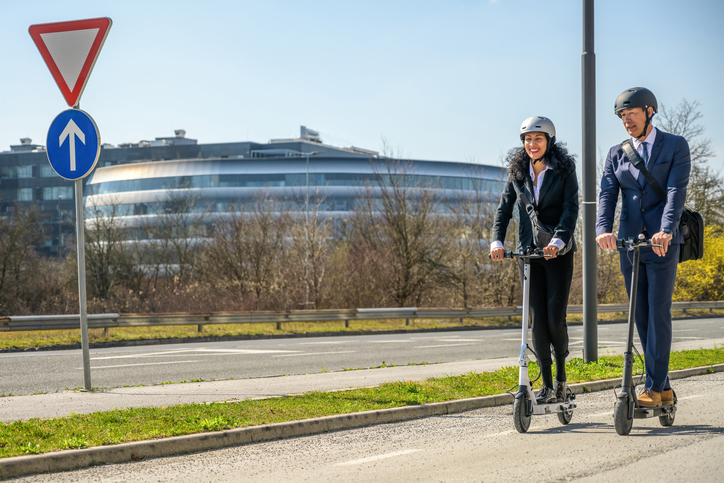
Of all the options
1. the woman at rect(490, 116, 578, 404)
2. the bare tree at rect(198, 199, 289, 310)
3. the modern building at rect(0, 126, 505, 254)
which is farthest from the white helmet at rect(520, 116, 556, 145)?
the modern building at rect(0, 126, 505, 254)

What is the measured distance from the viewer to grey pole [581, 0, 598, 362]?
9.74 m

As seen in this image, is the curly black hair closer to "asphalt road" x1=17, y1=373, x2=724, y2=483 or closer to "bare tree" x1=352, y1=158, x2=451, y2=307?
"asphalt road" x1=17, y1=373, x2=724, y2=483

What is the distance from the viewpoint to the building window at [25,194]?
104250 mm

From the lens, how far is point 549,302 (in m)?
5.75

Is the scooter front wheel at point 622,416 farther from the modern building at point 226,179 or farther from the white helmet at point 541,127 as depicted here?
the modern building at point 226,179

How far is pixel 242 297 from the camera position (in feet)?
108

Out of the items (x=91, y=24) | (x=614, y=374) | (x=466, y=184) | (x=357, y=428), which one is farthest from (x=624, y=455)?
(x=466, y=184)

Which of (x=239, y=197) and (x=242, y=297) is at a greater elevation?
(x=239, y=197)

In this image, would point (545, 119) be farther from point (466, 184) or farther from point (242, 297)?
point (466, 184)

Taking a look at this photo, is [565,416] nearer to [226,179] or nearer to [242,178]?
[242,178]

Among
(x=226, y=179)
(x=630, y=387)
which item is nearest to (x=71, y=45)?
(x=630, y=387)

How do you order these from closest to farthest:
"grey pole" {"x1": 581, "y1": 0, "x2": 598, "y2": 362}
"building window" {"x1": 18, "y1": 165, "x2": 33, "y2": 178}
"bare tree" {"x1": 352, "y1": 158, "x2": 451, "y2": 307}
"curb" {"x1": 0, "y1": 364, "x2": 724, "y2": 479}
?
"curb" {"x1": 0, "y1": 364, "x2": 724, "y2": 479}
"grey pole" {"x1": 581, "y1": 0, "x2": 598, "y2": 362}
"bare tree" {"x1": 352, "y1": 158, "x2": 451, "y2": 307}
"building window" {"x1": 18, "y1": 165, "x2": 33, "y2": 178}

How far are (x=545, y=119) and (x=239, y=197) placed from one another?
7740cm

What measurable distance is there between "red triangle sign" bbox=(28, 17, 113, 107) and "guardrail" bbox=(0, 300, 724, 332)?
11457mm
